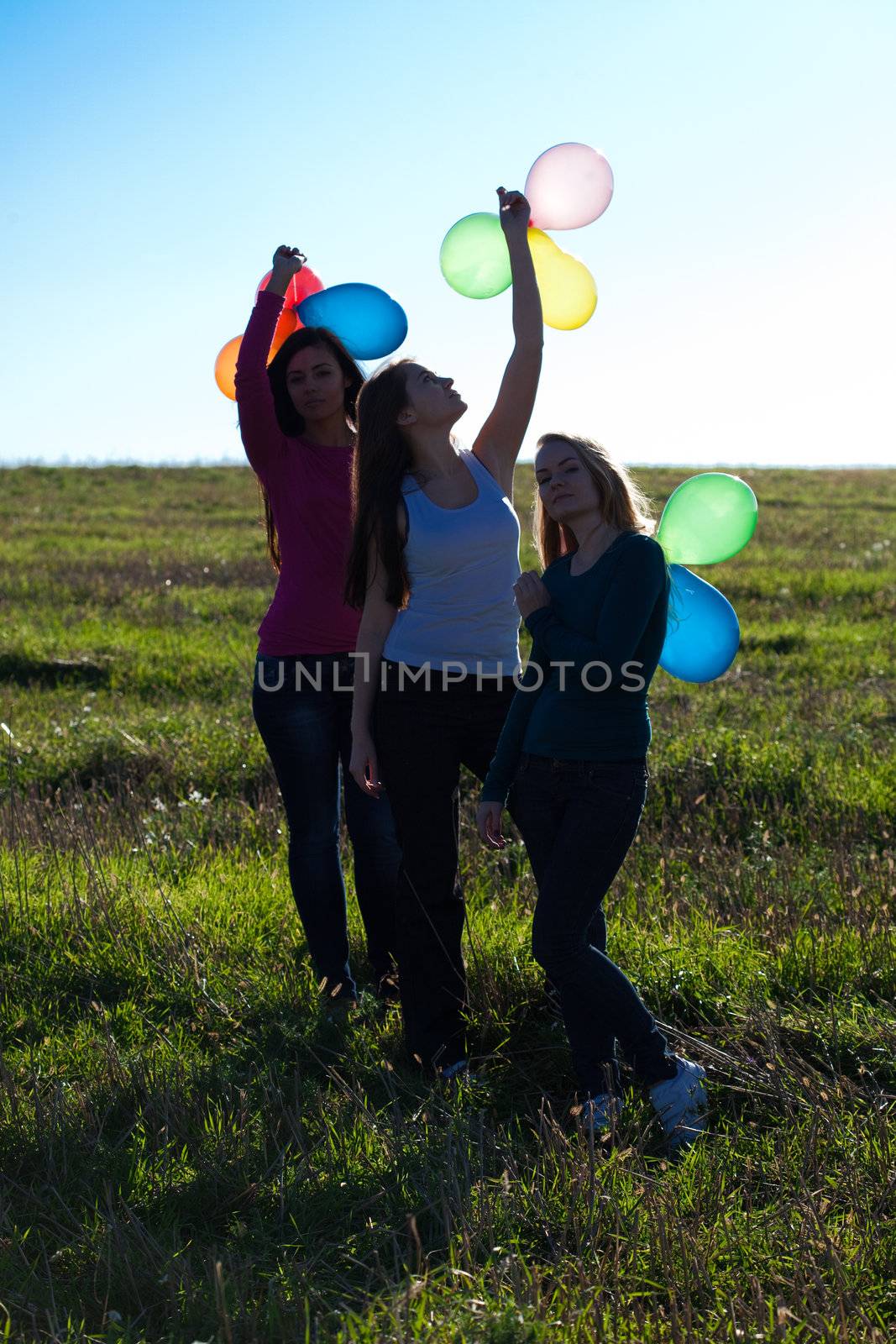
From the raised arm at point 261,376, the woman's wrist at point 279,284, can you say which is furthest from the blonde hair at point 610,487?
the woman's wrist at point 279,284

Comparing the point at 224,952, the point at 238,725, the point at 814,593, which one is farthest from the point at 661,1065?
the point at 814,593

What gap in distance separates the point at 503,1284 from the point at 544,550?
1.89 m

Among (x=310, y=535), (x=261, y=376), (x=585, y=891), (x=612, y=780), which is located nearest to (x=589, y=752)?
(x=612, y=780)

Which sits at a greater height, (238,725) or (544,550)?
(544,550)

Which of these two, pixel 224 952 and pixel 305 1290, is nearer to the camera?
pixel 305 1290

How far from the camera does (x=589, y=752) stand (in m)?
3.01

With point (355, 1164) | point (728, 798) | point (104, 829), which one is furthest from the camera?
point (728, 798)

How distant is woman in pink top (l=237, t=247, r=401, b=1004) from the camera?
3656mm

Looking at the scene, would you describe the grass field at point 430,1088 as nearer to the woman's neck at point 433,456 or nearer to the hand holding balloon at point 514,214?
the woman's neck at point 433,456

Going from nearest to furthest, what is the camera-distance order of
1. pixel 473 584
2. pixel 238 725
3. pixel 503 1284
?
pixel 503 1284
pixel 473 584
pixel 238 725

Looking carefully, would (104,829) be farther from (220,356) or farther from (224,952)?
(220,356)

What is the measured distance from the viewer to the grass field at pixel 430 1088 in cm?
232

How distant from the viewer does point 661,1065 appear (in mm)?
3092

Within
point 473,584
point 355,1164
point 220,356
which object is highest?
point 220,356
